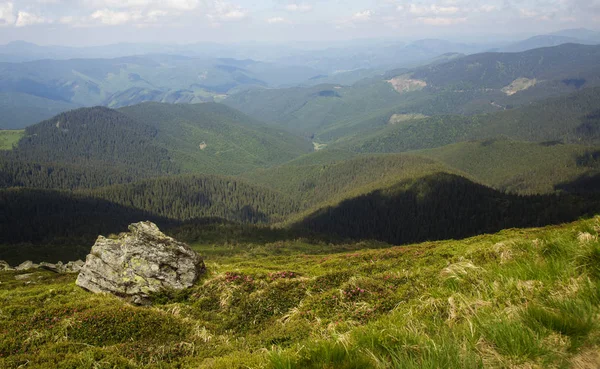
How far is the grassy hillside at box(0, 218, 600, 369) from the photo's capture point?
533 centimetres

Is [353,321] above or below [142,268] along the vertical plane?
above

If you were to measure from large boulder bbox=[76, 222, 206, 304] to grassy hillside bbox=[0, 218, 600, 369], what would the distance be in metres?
1.19

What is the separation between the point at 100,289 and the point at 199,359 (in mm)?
14339

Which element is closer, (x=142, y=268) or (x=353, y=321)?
(x=353, y=321)

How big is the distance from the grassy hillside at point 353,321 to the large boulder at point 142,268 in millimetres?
1186

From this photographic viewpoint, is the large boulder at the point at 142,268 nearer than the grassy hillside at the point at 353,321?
No

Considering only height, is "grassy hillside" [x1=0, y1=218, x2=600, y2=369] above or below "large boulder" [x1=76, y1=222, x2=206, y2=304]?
above

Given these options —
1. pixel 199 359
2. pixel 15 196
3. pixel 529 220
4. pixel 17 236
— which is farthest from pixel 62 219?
pixel 529 220

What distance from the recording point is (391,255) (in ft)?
102

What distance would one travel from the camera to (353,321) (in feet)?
33.3

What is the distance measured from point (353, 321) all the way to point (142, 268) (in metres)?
14.8

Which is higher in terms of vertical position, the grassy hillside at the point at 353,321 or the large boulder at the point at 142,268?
the grassy hillside at the point at 353,321

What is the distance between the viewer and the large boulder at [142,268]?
19141mm

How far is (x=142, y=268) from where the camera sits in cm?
1991
